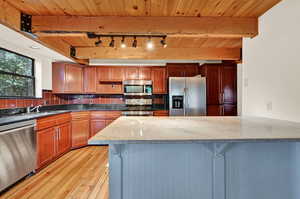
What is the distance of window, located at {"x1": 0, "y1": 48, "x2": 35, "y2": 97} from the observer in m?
2.85

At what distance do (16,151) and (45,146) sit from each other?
61cm

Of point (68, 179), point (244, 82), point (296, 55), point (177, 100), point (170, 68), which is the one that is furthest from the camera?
point (170, 68)

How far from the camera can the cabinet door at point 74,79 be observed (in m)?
4.25

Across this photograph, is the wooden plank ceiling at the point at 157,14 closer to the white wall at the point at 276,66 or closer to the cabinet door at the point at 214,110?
the white wall at the point at 276,66

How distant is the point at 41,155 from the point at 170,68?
3.41m

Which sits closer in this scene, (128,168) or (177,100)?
(128,168)

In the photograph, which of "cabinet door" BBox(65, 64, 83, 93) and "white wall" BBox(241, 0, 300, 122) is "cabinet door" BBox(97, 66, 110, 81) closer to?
"cabinet door" BBox(65, 64, 83, 93)

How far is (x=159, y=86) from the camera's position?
4.65 meters

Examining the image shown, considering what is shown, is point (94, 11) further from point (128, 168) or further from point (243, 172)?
point (243, 172)

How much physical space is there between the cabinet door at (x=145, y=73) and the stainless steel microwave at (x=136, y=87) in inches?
6.1

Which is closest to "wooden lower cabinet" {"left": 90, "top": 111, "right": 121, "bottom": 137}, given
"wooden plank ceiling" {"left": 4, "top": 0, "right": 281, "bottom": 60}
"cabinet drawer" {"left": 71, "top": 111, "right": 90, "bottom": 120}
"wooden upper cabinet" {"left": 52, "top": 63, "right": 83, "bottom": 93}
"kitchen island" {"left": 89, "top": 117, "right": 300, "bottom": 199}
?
"cabinet drawer" {"left": 71, "top": 111, "right": 90, "bottom": 120}

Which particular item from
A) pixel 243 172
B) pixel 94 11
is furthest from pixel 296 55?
pixel 94 11

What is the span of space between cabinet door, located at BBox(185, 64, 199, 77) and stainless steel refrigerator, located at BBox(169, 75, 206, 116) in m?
0.56

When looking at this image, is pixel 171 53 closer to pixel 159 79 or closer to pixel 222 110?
pixel 159 79
